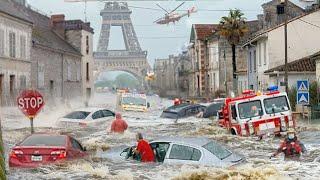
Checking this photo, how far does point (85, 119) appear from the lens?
1176 inches

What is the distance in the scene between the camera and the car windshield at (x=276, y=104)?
2272cm

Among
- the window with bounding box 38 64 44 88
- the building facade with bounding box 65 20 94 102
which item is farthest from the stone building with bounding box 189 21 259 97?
the window with bounding box 38 64 44 88

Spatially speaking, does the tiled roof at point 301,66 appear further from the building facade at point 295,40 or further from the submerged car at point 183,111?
the submerged car at point 183,111

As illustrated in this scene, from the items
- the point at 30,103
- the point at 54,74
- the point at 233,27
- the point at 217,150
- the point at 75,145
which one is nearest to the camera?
the point at 217,150

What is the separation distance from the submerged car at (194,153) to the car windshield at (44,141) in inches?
117

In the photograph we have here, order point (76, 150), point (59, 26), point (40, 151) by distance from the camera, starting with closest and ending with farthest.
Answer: point (40, 151) < point (76, 150) < point (59, 26)

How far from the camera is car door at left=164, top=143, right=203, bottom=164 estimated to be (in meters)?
13.3

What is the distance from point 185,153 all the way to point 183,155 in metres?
0.06

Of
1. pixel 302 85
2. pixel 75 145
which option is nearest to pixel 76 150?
pixel 75 145

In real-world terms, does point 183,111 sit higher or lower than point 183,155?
higher

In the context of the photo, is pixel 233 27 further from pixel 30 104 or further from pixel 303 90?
pixel 30 104

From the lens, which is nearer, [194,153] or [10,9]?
[194,153]

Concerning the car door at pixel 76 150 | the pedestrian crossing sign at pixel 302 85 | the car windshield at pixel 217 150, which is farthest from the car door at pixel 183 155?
the pedestrian crossing sign at pixel 302 85

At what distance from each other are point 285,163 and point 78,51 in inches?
2153
